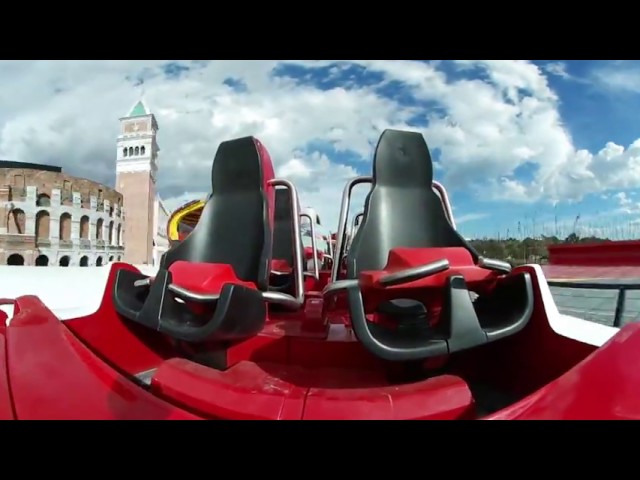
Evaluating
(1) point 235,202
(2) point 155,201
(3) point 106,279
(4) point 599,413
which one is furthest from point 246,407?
(2) point 155,201

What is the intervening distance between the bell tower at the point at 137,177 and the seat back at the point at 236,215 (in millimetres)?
37606

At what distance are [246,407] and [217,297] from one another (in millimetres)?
375

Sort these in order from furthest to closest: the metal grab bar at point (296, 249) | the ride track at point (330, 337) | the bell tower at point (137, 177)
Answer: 1. the bell tower at point (137, 177)
2. the metal grab bar at point (296, 249)
3. the ride track at point (330, 337)

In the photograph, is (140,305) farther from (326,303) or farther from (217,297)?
(326,303)

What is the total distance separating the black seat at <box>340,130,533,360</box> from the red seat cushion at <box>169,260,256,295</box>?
0.40 meters

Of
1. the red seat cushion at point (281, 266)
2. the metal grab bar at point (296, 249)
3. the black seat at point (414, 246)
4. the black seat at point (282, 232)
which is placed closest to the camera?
the black seat at point (414, 246)

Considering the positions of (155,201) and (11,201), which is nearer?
(11,201)

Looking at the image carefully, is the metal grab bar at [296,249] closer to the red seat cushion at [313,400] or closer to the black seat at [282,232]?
the red seat cushion at [313,400]

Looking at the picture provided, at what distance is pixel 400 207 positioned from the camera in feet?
4.97

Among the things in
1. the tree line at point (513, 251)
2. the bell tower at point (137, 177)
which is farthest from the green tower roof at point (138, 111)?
the tree line at point (513, 251)

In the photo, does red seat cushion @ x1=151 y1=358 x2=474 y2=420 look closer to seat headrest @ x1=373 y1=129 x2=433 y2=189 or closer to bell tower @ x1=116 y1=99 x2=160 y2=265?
seat headrest @ x1=373 y1=129 x2=433 y2=189

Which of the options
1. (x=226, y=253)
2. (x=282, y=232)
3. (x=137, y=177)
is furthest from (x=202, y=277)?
(x=137, y=177)

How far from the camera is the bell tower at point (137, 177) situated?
120 ft

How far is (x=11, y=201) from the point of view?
976 inches
